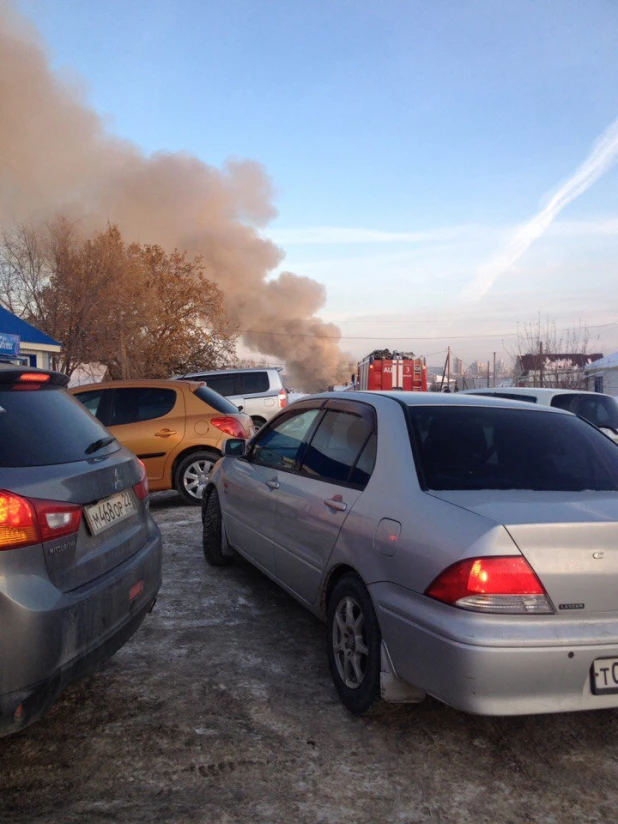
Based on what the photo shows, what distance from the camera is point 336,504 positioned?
11.2ft

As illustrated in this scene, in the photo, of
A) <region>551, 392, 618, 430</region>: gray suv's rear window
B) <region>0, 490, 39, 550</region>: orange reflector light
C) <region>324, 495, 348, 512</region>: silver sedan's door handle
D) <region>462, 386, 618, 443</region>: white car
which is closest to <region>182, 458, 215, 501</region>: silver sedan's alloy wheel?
<region>462, 386, 618, 443</region>: white car

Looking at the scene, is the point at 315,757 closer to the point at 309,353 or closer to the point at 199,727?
the point at 199,727

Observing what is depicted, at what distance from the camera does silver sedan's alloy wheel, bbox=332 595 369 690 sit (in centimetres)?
307

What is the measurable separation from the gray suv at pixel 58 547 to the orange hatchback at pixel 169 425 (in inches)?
181

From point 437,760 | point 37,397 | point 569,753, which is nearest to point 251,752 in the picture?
point 437,760

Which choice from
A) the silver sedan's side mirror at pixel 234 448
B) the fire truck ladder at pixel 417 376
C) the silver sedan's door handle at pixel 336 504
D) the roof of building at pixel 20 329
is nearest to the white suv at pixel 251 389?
the roof of building at pixel 20 329

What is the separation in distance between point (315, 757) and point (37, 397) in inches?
73.2

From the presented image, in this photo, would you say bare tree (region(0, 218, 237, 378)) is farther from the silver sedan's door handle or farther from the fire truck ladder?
the silver sedan's door handle

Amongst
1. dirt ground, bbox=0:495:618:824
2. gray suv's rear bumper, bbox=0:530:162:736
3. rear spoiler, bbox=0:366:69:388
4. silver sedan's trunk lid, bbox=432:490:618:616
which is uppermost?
rear spoiler, bbox=0:366:69:388

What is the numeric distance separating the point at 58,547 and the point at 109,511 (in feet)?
1.59

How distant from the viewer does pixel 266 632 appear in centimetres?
416

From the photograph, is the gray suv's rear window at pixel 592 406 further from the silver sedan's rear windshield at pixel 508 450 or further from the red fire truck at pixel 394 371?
the red fire truck at pixel 394 371

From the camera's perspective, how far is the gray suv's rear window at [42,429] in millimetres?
2590

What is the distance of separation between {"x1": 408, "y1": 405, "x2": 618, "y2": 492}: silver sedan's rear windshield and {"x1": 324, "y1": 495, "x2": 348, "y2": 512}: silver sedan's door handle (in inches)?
18.5
